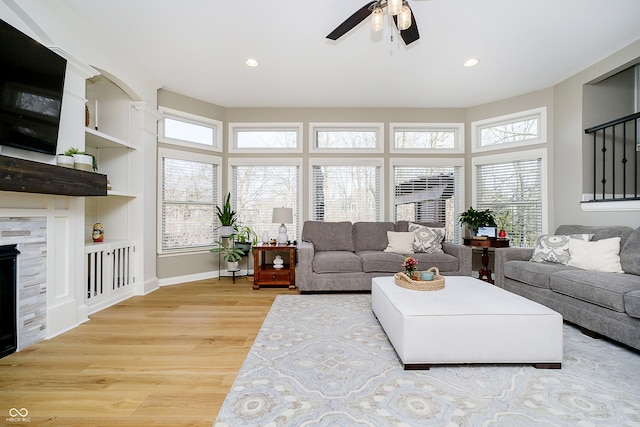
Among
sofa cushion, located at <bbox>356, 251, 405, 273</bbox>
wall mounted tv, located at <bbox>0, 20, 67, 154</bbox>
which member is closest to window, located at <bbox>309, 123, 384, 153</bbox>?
sofa cushion, located at <bbox>356, 251, 405, 273</bbox>

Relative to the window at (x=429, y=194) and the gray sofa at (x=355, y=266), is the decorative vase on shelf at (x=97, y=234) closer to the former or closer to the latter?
the gray sofa at (x=355, y=266)

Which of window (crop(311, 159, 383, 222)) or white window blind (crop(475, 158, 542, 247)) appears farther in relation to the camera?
window (crop(311, 159, 383, 222))

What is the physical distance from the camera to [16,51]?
1963 mm

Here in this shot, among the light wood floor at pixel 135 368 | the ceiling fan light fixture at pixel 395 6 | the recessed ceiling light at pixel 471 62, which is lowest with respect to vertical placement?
the light wood floor at pixel 135 368

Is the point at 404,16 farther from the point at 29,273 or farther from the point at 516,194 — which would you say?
the point at 516,194

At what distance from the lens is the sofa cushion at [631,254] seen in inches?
100

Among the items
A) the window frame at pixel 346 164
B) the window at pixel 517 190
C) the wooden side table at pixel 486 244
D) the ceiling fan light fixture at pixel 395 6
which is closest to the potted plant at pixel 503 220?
the window at pixel 517 190

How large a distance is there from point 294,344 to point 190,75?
3.60m

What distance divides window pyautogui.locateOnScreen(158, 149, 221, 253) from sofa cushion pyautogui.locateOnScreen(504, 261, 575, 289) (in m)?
4.29

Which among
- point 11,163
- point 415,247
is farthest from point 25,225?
point 415,247

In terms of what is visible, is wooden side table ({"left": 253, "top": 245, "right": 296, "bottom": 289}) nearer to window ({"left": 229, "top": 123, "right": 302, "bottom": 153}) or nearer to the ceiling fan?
window ({"left": 229, "top": 123, "right": 302, "bottom": 153})

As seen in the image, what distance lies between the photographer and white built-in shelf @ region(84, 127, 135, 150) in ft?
9.91

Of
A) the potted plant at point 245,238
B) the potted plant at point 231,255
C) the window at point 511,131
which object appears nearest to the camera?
the window at point 511,131

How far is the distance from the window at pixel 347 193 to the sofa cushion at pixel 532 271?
2.04 meters
